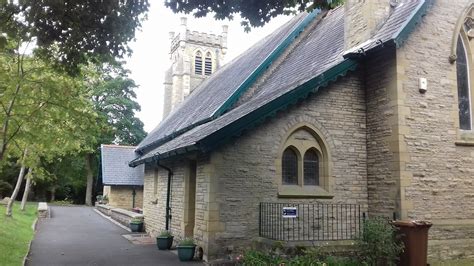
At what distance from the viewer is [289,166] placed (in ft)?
37.1

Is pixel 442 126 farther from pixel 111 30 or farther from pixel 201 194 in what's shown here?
pixel 111 30

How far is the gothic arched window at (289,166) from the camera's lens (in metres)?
11.3

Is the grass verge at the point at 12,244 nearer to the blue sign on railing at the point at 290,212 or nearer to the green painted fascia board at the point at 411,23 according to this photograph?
the blue sign on railing at the point at 290,212

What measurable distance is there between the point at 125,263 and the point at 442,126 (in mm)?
8584

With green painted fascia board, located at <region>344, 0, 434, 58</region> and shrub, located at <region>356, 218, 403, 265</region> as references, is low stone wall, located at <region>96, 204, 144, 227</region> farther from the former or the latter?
green painted fascia board, located at <region>344, 0, 434, 58</region>

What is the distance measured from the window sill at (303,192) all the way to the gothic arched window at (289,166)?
0.22 metres

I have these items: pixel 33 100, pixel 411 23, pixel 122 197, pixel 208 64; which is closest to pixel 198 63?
pixel 208 64

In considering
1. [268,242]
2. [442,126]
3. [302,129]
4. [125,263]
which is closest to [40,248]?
[125,263]

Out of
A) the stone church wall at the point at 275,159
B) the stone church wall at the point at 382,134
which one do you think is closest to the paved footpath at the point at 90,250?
the stone church wall at the point at 275,159

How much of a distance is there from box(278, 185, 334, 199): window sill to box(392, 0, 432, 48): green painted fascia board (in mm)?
4027

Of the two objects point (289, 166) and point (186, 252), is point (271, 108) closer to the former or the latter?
point (289, 166)

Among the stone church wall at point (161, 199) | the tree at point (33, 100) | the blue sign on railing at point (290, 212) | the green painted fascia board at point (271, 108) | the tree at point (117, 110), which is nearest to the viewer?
the green painted fascia board at point (271, 108)

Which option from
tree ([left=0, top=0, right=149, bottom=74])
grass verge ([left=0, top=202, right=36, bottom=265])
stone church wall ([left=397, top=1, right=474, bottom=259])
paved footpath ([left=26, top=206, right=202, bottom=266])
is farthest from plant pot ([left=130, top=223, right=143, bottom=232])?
stone church wall ([left=397, top=1, right=474, bottom=259])

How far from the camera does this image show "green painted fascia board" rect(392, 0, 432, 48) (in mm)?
10516
